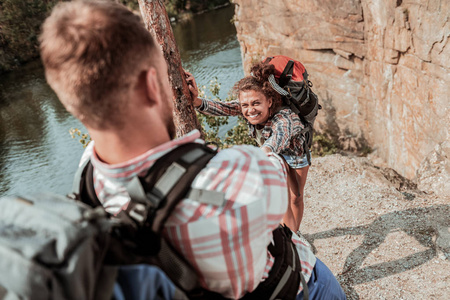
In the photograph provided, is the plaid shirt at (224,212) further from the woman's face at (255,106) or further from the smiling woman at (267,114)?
the woman's face at (255,106)

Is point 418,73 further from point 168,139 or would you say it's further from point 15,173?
point 15,173

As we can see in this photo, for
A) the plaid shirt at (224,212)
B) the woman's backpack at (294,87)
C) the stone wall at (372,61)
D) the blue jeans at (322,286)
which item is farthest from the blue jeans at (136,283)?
the stone wall at (372,61)

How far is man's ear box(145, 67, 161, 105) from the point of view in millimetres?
932

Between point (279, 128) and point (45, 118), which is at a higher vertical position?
point (279, 128)

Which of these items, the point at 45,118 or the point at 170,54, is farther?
the point at 45,118

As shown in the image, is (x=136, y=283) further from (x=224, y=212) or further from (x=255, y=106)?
(x=255, y=106)

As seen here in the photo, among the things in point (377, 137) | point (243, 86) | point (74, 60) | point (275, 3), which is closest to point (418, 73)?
point (377, 137)

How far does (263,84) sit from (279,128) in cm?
35

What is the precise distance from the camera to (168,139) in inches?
41.8

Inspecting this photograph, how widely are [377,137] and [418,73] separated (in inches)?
99.8

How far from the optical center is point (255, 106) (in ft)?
8.18

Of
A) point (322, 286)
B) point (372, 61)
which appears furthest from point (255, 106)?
point (372, 61)

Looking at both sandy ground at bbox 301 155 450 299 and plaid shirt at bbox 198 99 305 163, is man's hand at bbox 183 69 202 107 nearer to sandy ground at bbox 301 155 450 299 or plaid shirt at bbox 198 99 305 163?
Answer: plaid shirt at bbox 198 99 305 163

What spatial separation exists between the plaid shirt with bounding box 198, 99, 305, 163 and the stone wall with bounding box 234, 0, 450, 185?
2.80m
